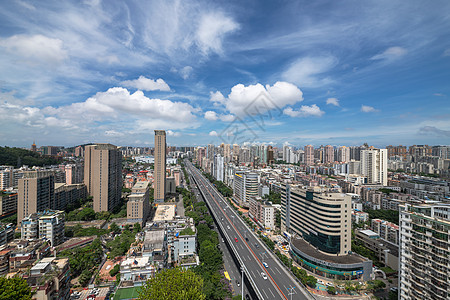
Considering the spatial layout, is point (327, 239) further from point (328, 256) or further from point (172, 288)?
point (172, 288)

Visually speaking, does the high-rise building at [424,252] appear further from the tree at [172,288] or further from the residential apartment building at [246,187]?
the residential apartment building at [246,187]

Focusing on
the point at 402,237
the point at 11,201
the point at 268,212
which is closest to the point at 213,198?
the point at 268,212

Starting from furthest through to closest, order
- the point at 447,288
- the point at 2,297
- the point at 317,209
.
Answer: the point at 317,209
the point at 447,288
the point at 2,297

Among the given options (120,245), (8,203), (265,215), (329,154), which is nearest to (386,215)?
(265,215)

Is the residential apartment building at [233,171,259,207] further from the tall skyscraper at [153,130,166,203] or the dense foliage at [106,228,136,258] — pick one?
the dense foliage at [106,228,136,258]

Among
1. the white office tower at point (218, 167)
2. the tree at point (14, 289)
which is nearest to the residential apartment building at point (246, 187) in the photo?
the white office tower at point (218, 167)

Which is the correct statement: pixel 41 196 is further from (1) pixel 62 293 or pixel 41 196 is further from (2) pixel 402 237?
(2) pixel 402 237
